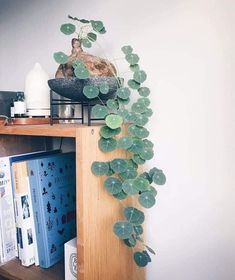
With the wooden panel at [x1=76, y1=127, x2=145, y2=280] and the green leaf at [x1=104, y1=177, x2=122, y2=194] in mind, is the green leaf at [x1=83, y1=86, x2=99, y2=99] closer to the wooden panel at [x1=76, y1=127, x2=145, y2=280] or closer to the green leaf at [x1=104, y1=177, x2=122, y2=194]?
the wooden panel at [x1=76, y1=127, x2=145, y2=280]

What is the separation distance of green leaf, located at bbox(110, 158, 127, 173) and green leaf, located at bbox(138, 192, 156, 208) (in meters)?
0.10

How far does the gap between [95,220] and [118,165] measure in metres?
0.18

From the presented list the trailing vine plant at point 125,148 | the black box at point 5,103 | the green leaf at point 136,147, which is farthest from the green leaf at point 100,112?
the black box at point 5,103

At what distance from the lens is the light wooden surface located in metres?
0.68

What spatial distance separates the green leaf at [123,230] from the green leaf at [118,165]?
16 centimetres

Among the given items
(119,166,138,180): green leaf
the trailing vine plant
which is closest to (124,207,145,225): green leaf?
the trailing vine plant

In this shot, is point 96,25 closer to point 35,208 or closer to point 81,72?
point 81,72

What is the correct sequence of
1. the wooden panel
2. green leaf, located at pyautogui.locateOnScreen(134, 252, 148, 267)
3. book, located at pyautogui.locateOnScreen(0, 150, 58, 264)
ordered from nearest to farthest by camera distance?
the wooden panel < green leaf, located at pyautogui.locateOnScreen(134, 252, 148, 267) < book, located at pyautogui.locateOnScreen(0, 150, 58, 264)

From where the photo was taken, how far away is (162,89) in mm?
863

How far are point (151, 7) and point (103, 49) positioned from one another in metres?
0.23

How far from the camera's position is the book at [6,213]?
89cm

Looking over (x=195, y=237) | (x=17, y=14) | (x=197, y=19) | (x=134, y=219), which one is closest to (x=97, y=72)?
(x=197, y=19)

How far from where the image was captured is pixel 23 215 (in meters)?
0.86

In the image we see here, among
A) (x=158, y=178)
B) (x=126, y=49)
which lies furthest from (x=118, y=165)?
(x=126, y=49)
